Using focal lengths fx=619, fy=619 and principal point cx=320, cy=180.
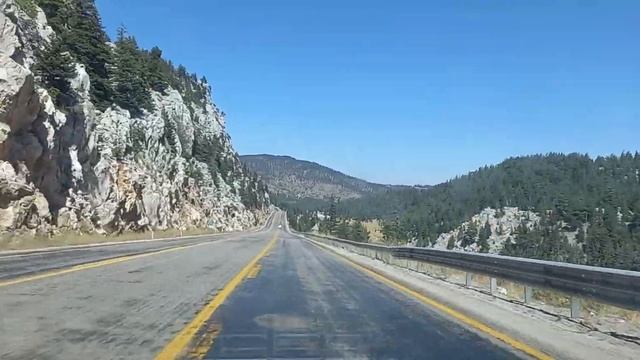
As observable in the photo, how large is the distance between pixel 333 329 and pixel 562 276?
4.28 m

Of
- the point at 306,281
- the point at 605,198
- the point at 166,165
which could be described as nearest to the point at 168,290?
the point at 306,281

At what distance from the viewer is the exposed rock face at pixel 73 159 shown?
111ft

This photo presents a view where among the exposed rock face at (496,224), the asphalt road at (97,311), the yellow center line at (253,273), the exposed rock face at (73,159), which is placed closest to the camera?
the asphalt road at (97,311)

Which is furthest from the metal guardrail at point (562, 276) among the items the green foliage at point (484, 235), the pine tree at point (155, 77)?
the green foliage at point (484, 235)

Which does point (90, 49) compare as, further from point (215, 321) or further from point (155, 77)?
point (215, 321)

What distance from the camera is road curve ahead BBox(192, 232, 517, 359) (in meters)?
7.22

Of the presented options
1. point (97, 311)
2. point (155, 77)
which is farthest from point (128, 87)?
point (97, 311)

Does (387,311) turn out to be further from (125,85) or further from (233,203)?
(233,203)

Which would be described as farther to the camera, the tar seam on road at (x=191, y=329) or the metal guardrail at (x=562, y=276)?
the metal guardrail at (x=562, y=276)

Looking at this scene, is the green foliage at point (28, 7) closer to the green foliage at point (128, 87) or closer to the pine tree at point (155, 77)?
the green foliage at point (128, 87)

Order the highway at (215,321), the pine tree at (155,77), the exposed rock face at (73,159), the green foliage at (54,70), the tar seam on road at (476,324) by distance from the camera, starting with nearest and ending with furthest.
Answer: the highway at (215,321) < the tar seam on road at (476,324) < the exposed rock face at (73,159) < the green foliage at (54,70) < the pine tree at (155,77)

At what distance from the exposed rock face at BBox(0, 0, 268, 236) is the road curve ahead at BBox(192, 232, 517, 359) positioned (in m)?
25.1

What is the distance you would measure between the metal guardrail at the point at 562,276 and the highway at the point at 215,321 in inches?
79.4

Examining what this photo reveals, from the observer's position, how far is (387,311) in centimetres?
1101
